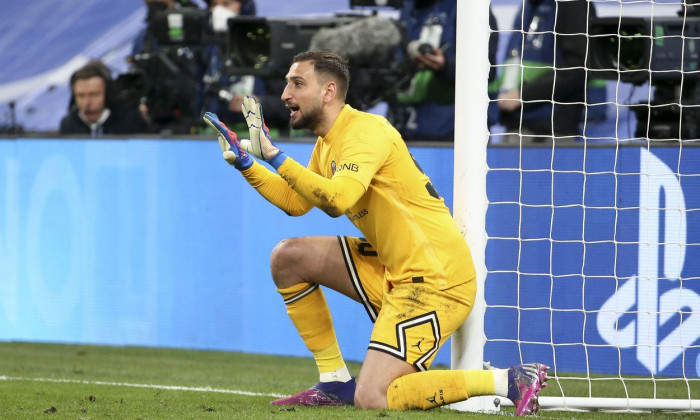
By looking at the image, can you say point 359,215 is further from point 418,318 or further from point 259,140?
point 259,140

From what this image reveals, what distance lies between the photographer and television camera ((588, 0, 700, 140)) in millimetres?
7438

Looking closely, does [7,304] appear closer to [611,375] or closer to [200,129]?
[200,129]

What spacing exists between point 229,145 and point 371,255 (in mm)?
949

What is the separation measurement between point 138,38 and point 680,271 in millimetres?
5688

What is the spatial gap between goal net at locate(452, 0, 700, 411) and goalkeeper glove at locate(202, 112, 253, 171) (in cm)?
252

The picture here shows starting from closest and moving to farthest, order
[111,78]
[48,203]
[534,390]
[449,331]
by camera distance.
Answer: [534,390]
[449,331]
[48,203]
[111,78]

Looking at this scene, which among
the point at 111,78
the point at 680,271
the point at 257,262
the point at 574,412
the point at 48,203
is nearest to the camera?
the point at 574,412

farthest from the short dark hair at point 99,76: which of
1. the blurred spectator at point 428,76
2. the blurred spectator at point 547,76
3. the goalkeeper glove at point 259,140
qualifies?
the goalkeeper glove at point 259,140

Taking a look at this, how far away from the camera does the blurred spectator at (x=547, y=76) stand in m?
7.88

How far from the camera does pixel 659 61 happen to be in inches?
296

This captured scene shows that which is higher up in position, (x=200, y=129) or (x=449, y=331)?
(x=200, y=129)

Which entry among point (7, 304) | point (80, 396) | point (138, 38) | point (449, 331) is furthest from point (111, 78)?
Answer: point (449, 331)

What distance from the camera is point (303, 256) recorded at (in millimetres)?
5105

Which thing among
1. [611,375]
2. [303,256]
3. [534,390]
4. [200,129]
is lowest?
[611,375]
